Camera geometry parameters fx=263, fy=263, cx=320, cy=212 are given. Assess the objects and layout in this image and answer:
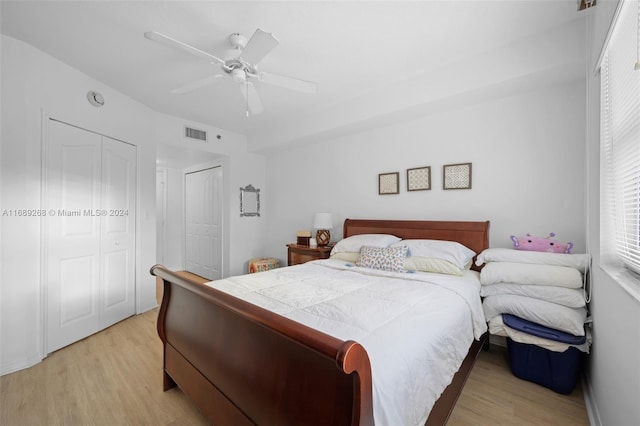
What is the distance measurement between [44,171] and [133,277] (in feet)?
4.95

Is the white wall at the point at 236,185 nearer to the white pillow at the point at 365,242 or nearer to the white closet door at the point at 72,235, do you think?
the white closet door at the point at 72,235

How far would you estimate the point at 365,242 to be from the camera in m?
2.90

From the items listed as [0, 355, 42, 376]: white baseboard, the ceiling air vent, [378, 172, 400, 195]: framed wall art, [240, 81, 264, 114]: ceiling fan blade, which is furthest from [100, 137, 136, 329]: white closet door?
[378, 172, 400, 195]: framed wall art

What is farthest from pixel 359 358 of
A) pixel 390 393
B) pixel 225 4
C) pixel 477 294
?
pixel 225 4

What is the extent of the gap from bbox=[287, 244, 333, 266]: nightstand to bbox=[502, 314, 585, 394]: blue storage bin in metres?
2.03

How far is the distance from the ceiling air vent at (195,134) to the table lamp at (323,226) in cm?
217

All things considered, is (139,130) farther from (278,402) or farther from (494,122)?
(494,122)

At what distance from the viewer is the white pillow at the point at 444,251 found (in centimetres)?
232

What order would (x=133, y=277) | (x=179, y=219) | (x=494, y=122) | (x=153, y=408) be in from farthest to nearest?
1. (x=179, y=219)
2. (x=133, y=277)
3. (x=494, y=122)
4. (x=153, y=408)

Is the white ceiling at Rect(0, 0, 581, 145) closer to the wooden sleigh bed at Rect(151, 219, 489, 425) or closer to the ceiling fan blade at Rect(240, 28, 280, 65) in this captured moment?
the ceiling fan blade at Rect(240, 28, 280, 65)

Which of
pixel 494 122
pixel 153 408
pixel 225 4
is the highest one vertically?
pixel 225 4

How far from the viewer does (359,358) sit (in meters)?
0.75

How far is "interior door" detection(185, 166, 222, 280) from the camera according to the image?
16.0 ft

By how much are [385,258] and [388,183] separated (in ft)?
3.69
